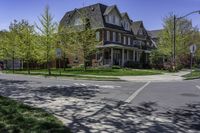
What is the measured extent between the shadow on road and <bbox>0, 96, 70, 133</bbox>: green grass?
1.52ft

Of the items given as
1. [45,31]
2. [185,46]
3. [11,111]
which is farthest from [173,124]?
[185,46]

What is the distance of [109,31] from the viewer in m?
48.3

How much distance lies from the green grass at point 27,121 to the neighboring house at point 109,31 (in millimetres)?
34539

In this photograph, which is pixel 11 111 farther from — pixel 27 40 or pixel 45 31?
pixel 27 40

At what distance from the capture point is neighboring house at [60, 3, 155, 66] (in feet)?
155

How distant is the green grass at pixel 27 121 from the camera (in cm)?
728

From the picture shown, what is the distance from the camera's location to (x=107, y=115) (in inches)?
384

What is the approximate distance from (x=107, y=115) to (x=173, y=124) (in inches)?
82.0

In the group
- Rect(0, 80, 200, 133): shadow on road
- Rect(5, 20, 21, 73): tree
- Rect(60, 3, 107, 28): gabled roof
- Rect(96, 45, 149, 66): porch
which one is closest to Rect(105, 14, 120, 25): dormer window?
Rect(60, 3, 107, 28): gabled roof

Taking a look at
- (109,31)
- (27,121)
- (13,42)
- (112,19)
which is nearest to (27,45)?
(13,42)

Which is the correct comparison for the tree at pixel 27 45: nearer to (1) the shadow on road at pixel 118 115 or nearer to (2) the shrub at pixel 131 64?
(2) the shrub at pixel 131 64

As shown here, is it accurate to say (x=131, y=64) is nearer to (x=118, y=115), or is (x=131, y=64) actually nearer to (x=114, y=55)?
(x=114, y=55)

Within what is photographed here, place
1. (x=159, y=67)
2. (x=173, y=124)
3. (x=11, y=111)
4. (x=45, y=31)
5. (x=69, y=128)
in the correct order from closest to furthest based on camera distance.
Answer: (x=69, y=128) → (x=173, y=124) → (x=11, y=111) → (x=45, y=31) → (x=159, y=67)

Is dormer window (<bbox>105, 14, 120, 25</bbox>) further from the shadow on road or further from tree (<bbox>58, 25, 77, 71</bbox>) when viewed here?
the shadow on road
